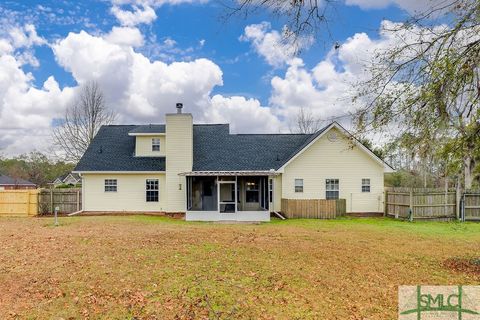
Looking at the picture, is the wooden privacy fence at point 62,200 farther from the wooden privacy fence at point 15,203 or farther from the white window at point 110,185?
the white window at point 110,185

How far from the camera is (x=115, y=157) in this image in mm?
24453

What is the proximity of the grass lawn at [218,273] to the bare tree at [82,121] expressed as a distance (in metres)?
23.8

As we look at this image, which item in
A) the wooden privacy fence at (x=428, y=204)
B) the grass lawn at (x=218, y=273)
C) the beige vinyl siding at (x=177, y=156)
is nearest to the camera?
the grass lawn at (x=218, y=273)

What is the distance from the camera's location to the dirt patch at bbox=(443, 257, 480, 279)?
8.73m

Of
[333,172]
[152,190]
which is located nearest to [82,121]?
[152,190]

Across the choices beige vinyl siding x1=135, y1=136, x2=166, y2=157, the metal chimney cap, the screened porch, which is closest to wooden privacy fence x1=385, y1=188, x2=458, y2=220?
the screened porch

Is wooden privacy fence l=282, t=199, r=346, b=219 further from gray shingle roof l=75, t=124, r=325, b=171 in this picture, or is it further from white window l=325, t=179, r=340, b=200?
gray shingle roof l=75, t=124, r=325, b=171

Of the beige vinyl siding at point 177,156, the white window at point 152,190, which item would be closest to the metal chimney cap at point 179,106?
the beige vinyl siding at point 177,156

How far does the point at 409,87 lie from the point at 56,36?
57.5 ft

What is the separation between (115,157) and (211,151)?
6584 millimetres

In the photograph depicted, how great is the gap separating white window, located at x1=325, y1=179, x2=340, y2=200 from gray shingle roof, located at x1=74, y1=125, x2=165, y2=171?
35.1 feet

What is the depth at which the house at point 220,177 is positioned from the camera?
22.7 meters

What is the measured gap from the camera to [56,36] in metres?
18.2

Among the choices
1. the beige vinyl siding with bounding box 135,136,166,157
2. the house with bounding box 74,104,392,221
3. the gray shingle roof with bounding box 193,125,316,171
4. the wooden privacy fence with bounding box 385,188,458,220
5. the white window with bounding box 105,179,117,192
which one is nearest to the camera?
the wooden privacy fence with bounding box 385,188,458,220
